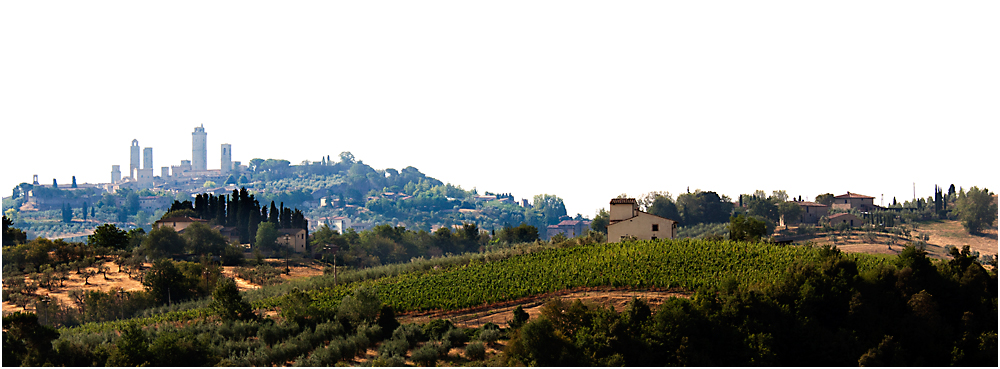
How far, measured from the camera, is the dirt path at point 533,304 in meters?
27.0

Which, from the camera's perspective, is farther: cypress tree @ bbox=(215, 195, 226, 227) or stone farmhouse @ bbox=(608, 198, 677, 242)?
cypress tree @ bbox=(215, 195, 226, 227)

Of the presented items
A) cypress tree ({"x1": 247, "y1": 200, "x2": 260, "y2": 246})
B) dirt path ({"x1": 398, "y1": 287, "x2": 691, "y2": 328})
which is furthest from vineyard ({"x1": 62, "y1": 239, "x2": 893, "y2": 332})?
cypress tree ({"x1": 247, "y1": 200, "x2": 260, "y2": 246})

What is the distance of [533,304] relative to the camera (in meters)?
28.2

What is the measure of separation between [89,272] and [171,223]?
2750 cm

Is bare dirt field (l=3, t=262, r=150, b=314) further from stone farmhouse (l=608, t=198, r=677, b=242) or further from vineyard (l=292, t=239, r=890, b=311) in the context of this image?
stone farmhouse (l=608, t=198, r=677, b=242)

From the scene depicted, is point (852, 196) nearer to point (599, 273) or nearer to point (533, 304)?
point (599, 273)

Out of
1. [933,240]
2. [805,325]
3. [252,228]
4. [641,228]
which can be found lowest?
[933,240]

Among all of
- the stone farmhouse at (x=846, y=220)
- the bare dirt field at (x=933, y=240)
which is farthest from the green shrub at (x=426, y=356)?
the stone farmhouse at (x=846, y=220)

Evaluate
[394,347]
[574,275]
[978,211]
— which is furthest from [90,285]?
[978,211]

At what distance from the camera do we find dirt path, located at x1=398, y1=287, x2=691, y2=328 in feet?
88.4

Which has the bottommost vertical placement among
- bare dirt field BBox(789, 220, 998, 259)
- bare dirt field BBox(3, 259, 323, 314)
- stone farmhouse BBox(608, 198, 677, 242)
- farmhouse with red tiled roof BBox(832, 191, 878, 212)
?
bare dirt field BBox(3, 259, 323, 314)

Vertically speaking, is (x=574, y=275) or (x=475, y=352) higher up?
(x=574, y=275)

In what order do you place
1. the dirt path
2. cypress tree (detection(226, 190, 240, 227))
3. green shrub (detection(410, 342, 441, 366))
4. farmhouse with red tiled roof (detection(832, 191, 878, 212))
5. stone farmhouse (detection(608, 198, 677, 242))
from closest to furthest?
green shrub (detection(410, 342, 441, 366)) < the dirt path < stone farmhouse (detection(608, 198, 677, 242)) < cypress tree (detection(226, 190, 240, 227)) < farmhouse with red tiled roof (detection(832, 191, 878, 212))

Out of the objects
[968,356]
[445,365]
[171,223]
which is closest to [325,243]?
[171,223]
